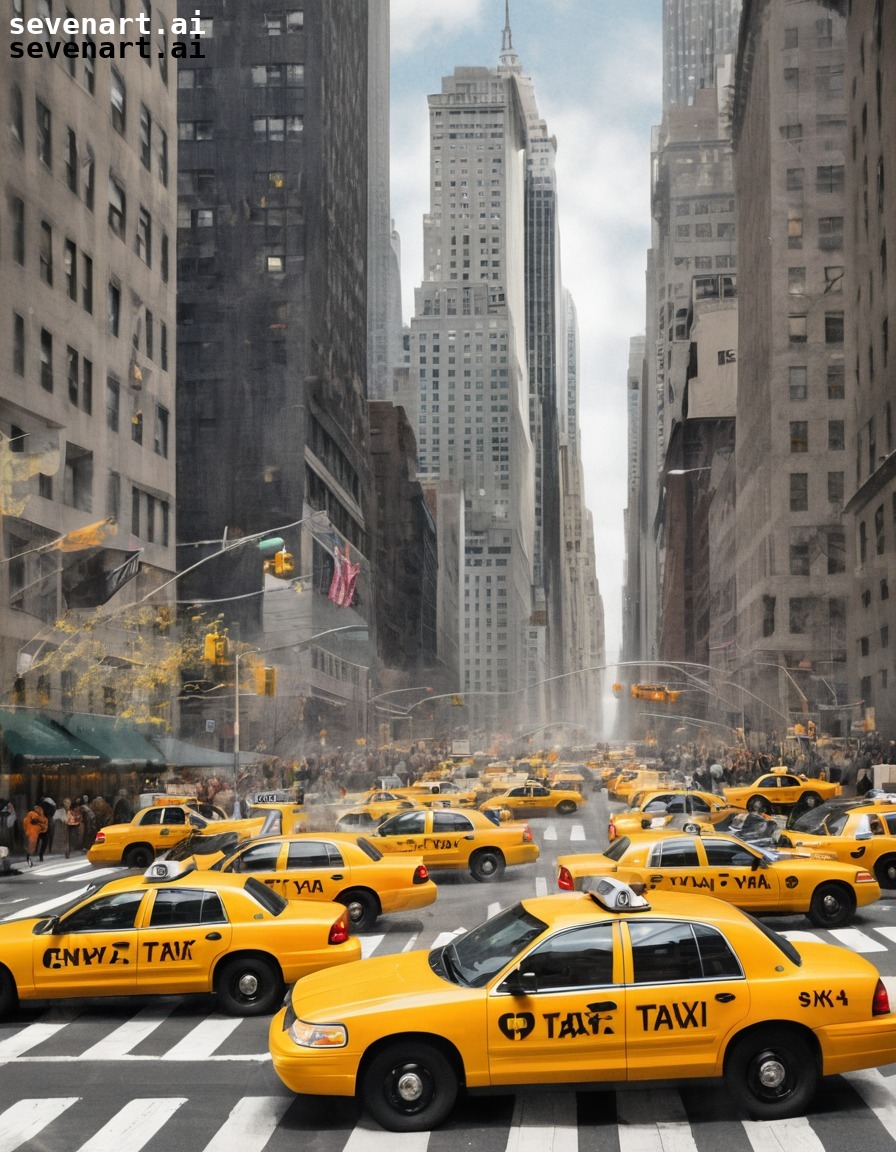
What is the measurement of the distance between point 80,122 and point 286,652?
20339mm

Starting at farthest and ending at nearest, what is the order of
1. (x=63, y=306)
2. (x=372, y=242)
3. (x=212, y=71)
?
(x=372, y=242) → (x=212, y=71) → (x=63, y=306)

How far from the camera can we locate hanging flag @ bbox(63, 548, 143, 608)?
107 feet

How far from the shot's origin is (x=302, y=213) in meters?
53.8

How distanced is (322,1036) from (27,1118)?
2170 mm

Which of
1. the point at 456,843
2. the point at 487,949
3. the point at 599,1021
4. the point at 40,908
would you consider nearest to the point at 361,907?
the point at 456,843

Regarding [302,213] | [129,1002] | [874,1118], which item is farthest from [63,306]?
[874,1118]

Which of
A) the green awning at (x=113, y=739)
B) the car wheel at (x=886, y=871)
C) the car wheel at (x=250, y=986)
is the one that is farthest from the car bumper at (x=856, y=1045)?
the green awning at (x=113, y=739)

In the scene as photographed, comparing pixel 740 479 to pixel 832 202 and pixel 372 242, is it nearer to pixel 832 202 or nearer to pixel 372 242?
pixel 832 202

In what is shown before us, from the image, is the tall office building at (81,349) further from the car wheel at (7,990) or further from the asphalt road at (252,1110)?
the asphalt road at (252,1110)

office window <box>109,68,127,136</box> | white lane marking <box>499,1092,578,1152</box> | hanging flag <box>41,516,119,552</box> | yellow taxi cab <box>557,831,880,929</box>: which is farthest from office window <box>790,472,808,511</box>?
white lane marking <box>499,1092,578,1152</box>

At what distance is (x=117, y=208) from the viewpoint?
123 feet

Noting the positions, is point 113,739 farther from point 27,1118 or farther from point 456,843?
point 27,1118

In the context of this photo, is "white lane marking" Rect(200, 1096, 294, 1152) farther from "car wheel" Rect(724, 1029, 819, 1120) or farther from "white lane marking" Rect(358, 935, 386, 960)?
"white lane marking" Rect(358, 935, 386, 960)

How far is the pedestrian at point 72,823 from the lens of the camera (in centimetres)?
2938
